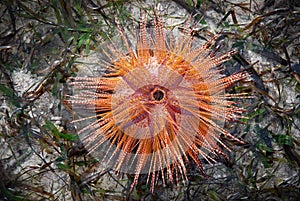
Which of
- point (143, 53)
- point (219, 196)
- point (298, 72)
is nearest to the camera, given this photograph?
point (143, 53)

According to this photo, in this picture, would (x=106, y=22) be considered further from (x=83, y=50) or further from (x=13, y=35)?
(x=13, y=35)

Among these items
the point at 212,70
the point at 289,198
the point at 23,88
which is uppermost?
the point at 23,88

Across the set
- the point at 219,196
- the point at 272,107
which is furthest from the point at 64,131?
the point at 272,107

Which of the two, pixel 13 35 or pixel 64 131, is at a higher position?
pixel 13 35

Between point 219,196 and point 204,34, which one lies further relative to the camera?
point 204,34
